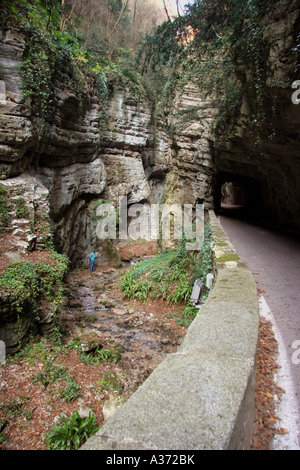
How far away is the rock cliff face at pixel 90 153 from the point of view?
8.12 metres

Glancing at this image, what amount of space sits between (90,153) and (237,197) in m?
28.9

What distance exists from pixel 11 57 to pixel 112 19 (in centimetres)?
1439

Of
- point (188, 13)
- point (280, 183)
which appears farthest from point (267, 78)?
point (188, 13)

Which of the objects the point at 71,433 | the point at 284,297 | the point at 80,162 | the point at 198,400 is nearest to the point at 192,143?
the point at 80,162

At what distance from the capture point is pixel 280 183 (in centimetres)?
1139

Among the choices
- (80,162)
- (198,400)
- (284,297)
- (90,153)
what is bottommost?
(284,297)

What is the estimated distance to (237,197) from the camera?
37.5 metres

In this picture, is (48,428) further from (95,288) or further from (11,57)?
(11,57)

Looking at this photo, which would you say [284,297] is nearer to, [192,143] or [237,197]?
[192,143]

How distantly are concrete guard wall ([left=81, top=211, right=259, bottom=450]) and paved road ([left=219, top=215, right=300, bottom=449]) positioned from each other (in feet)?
1.70

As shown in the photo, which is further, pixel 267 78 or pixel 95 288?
pixel 95 288

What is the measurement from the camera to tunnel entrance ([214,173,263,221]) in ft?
64.2

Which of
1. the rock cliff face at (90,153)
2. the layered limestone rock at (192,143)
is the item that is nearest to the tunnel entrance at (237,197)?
the layered limestone rock at (192,143)

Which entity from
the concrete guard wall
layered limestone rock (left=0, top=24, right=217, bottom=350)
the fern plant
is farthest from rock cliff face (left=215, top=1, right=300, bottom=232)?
the fern plant
